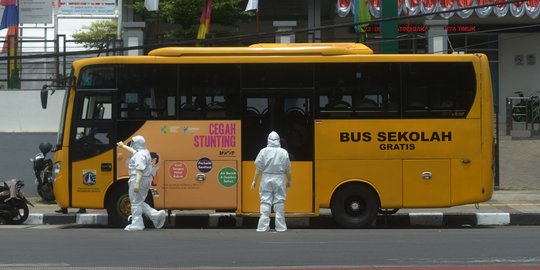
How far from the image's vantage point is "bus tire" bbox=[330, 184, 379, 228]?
13.5 m

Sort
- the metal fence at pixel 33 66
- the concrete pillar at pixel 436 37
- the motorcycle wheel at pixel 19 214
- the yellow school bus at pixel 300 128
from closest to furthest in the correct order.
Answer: the yellow school bus at pixel 300 128, the motorcycle wheel at pixel 19 214, the metal fence at pixel 33 66, the concrete pillar at pixel 436 37

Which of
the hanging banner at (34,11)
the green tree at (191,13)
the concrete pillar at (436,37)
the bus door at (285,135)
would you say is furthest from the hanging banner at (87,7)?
the bus door at (285,135)

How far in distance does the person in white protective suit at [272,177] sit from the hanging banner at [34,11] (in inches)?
822

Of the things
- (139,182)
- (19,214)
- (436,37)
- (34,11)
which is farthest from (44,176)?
(34,11)

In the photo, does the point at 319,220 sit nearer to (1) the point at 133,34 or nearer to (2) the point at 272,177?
(2) the point at 272,177

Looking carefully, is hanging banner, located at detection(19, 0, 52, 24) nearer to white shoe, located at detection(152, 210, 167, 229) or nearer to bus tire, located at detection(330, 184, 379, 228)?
white shoe, located at detection(152, 210, 167, 229)

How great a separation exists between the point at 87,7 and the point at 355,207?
43572 mm

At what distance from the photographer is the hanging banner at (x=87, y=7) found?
5309 centimetres

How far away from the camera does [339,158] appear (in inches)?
527

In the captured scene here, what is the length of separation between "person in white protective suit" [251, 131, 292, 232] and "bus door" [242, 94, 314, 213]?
61 centimetres

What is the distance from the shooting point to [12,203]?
14.4 meters

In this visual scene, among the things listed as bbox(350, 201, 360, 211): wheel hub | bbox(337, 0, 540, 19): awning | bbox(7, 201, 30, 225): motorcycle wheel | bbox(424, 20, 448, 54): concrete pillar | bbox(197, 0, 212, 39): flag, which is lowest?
bbox(7, 201, 30, 225): motorcycle wheel

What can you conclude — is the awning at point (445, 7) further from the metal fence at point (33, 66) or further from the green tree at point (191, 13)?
the metal fence at point (33, 66)

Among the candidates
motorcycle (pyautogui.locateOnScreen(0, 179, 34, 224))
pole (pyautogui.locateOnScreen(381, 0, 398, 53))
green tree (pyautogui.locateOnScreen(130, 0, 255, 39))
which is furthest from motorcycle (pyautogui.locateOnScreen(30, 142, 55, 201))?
green tree (pyautogui.locateOnScreen(130, 0, 255, 39))
